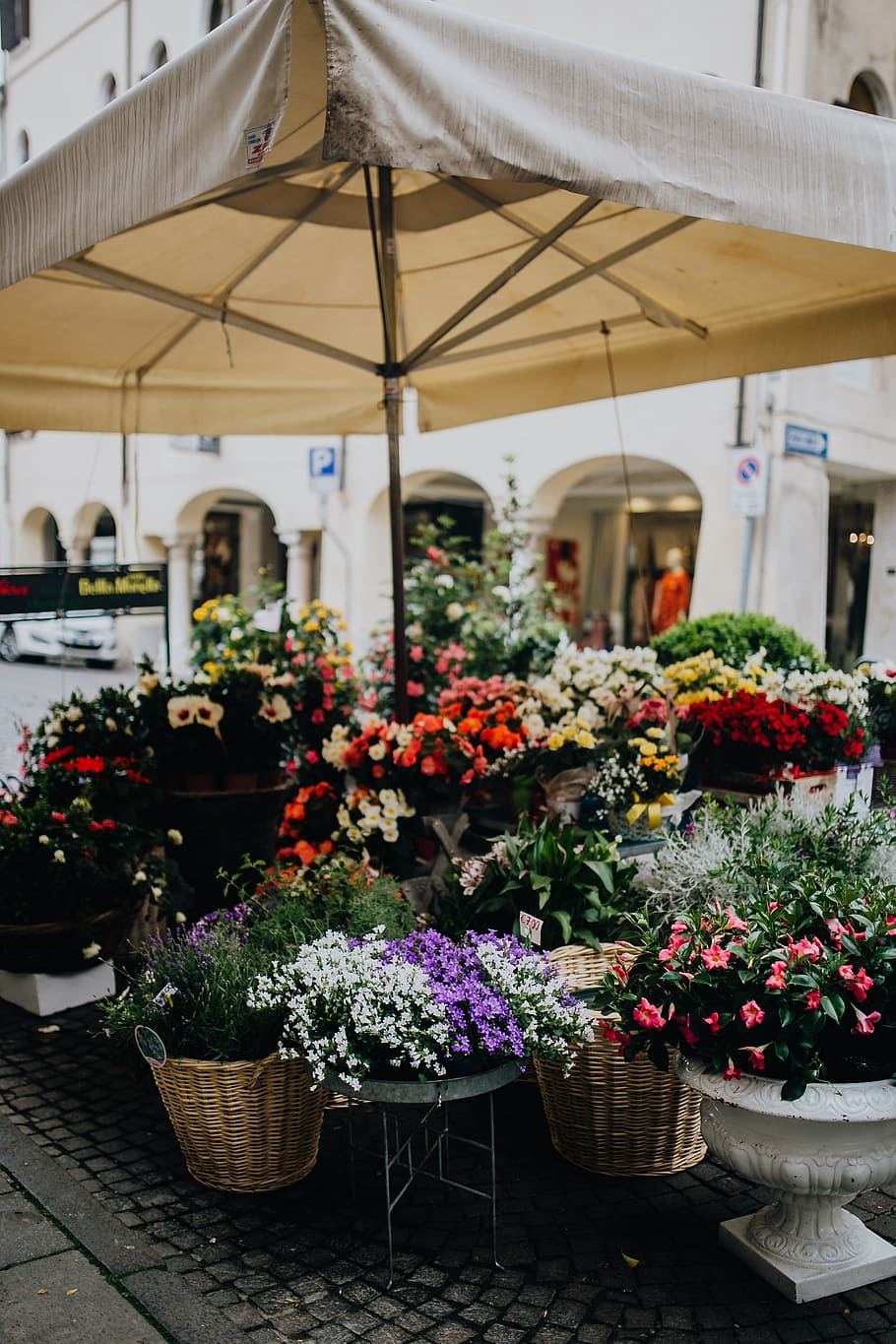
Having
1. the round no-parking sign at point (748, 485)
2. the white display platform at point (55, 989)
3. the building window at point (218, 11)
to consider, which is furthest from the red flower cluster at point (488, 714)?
the building window at point (218, 11)

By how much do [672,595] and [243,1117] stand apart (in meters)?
14.0

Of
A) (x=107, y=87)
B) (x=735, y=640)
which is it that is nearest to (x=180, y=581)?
(x=107, y=87)

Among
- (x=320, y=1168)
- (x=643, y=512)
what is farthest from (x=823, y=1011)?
(x=643, y=512)

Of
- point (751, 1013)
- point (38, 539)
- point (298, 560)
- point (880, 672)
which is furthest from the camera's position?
point (38, 539)

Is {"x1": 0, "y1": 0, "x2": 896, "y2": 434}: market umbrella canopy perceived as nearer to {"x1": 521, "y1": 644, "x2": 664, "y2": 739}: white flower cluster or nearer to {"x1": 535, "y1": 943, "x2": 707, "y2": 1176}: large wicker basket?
{"x1": 521, "y1": 644, "x2": 664, "y2": 739}: white flower cluster

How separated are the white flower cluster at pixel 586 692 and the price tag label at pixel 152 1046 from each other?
5.74 ft

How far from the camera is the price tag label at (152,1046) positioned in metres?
2.97

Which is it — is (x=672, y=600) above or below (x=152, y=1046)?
above

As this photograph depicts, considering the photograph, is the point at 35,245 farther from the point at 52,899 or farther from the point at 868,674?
the point at 868,674

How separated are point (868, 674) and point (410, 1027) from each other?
397 cm

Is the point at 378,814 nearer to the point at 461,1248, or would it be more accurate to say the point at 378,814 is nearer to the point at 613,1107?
the point at 613,1107

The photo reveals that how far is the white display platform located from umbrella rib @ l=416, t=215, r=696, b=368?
2.77 meters

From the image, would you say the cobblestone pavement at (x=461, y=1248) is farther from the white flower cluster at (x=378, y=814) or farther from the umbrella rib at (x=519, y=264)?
the umbrella rib at (x=519, y=264)

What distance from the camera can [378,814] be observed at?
13.5 ft
